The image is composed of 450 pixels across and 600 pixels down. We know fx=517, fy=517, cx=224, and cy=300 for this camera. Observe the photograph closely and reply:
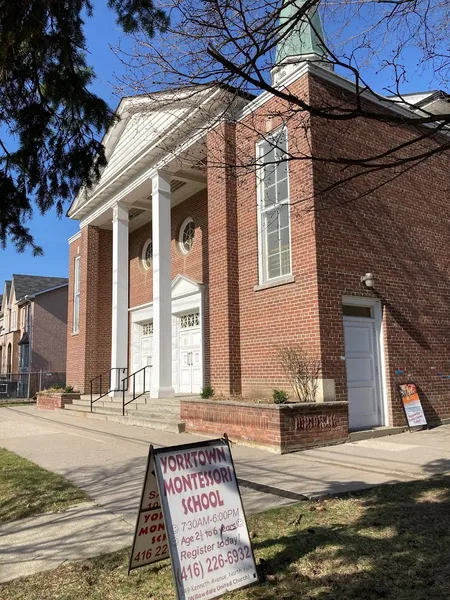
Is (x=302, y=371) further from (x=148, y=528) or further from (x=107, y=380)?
(x=107, y=380)

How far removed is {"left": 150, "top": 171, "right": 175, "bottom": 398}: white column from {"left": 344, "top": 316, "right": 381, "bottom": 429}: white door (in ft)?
16.5

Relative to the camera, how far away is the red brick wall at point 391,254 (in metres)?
10.2

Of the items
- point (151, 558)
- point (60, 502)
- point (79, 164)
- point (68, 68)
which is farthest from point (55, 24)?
point (151, 558)

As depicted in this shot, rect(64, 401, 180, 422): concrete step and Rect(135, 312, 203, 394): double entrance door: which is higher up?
Rect(135, 312, 203, 394): double entrance door

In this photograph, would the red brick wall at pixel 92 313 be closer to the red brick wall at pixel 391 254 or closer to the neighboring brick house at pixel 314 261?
the neighboring brick house at pixel 314 261

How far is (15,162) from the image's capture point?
259 inches

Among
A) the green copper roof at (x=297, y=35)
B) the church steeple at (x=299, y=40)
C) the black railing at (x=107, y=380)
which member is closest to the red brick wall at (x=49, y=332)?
the black railing at (x=107, y=380)

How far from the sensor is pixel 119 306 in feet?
55.1

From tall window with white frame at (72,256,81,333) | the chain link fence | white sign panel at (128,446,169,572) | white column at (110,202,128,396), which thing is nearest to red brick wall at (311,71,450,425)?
white sign panel at (128,446,169,572)

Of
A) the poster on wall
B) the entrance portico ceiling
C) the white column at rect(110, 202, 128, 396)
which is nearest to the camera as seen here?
the poster on wall

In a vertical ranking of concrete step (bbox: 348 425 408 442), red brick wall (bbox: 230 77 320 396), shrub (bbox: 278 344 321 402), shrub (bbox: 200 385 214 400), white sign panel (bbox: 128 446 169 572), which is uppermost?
red brick wall (bbox: 230 77 320 396)

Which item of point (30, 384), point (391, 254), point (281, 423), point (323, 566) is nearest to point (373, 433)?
point (281, 423)

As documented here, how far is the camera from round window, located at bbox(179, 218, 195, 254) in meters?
16.5

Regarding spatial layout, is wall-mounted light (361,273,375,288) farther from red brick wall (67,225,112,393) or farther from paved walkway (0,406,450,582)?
red brick wall (67,225,112,393)
